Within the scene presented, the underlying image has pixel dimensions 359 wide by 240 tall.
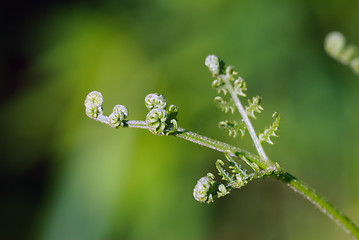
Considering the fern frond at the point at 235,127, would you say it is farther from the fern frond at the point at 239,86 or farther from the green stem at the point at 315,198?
the green stem at the point at 315,198

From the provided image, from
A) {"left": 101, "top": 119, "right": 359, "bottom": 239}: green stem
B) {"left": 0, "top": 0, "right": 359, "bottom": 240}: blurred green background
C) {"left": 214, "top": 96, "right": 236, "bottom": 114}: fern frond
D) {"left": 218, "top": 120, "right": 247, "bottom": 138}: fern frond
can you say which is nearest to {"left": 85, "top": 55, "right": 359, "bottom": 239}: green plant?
{"left": 101, "top": 119, "right": 359, "bottom": 239}: green stem

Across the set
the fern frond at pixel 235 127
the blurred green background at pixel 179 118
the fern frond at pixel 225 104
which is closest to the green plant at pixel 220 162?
the fern frond at pixel 235 127

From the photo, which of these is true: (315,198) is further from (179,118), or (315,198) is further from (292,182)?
(179,118)

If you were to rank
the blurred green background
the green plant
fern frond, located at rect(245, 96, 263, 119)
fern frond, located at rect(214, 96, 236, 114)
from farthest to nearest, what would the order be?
the blurred green background
fern frond, located at rect(214, 96, 236, 114)
fern frond, located at rect(245, 96, 263, 119)
the green plant

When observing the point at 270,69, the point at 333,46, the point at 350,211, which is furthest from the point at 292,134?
the point at 333,46

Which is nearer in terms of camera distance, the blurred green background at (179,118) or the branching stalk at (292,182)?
the branching stalk at (292,182)

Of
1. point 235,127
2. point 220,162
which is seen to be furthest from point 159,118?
point 235,127

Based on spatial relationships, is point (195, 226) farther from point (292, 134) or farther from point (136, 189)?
point (292, 134)

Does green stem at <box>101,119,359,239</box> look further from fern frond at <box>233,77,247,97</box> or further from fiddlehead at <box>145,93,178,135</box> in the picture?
fern frond at <box>233,77,247,97</box>
